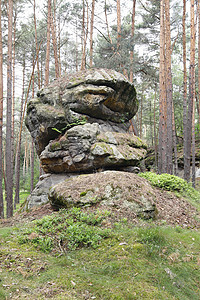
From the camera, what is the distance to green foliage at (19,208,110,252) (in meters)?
3.96

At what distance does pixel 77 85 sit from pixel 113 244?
6658 millimetres

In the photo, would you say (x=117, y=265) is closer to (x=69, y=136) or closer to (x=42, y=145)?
(x=69, y=136)

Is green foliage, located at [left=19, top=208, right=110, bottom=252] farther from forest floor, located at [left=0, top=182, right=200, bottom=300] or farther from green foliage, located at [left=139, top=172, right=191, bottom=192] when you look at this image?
green foliage, located at [left=139, top=172, right=191, bottom=192]

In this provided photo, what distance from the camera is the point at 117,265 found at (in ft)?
10.8

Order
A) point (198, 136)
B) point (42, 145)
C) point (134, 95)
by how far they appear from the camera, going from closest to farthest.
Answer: point (42, 145) → point (134, 95) → point (198, 136)

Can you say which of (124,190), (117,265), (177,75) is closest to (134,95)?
(124,190)

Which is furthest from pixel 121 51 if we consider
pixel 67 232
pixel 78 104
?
pixel 67 232

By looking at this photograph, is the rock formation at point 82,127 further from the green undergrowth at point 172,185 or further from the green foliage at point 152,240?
the green foliage at point 152,240

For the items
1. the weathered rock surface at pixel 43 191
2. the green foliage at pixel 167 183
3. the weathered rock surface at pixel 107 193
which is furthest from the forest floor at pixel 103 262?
the green foliage at pixel 167 183

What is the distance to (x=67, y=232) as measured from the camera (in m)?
4.23

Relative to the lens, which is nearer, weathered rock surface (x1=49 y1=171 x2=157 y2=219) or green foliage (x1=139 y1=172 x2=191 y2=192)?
weathered rock surface (x1=49 y1=171 x2=157 y2=219)

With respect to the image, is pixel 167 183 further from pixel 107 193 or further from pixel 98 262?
pixel 98 262

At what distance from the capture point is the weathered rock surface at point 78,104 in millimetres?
8305

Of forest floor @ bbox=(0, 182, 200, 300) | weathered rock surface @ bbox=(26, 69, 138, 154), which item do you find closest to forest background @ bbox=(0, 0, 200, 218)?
weathered rock surface @ bbox=(26, 69, 138, 154)
